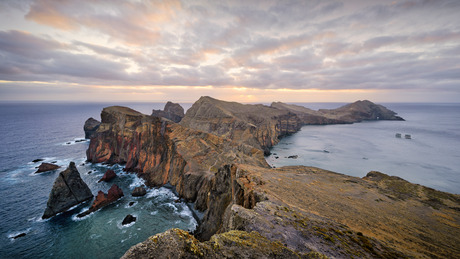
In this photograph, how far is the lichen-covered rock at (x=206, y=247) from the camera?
6184 millimetres

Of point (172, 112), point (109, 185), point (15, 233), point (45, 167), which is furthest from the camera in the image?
point (172, 112)

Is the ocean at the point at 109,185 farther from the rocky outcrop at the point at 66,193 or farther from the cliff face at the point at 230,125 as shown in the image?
the cliff face at the point at 230,125

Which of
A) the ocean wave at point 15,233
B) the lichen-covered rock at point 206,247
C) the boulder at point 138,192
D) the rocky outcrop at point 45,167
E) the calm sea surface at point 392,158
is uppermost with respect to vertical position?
the lichen-covered rock at point 206,247

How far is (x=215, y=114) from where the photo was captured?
102 m

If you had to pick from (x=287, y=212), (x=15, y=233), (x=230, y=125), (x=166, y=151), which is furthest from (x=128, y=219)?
(x=230, y=125)

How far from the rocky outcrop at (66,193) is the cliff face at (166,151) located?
15112 millimetres

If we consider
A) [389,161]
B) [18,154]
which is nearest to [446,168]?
[389,161]

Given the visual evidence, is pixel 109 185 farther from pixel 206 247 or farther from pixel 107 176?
pixel 206 247

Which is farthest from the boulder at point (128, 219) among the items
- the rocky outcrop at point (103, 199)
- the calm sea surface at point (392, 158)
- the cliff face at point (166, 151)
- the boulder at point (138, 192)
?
the calm sea surface at point (392, 158)

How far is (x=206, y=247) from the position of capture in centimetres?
700

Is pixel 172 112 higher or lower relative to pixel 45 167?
higher

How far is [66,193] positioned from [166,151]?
23.3 metres

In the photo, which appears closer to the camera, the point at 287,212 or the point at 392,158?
the point at 287,212

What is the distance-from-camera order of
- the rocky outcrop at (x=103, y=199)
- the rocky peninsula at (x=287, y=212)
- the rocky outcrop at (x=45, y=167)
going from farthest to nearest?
the rocky outcrop at (x=45, y=167) → the rocky outcrop at (x=103, y=199) → the rocky peninsula at (x=287, y=212)
